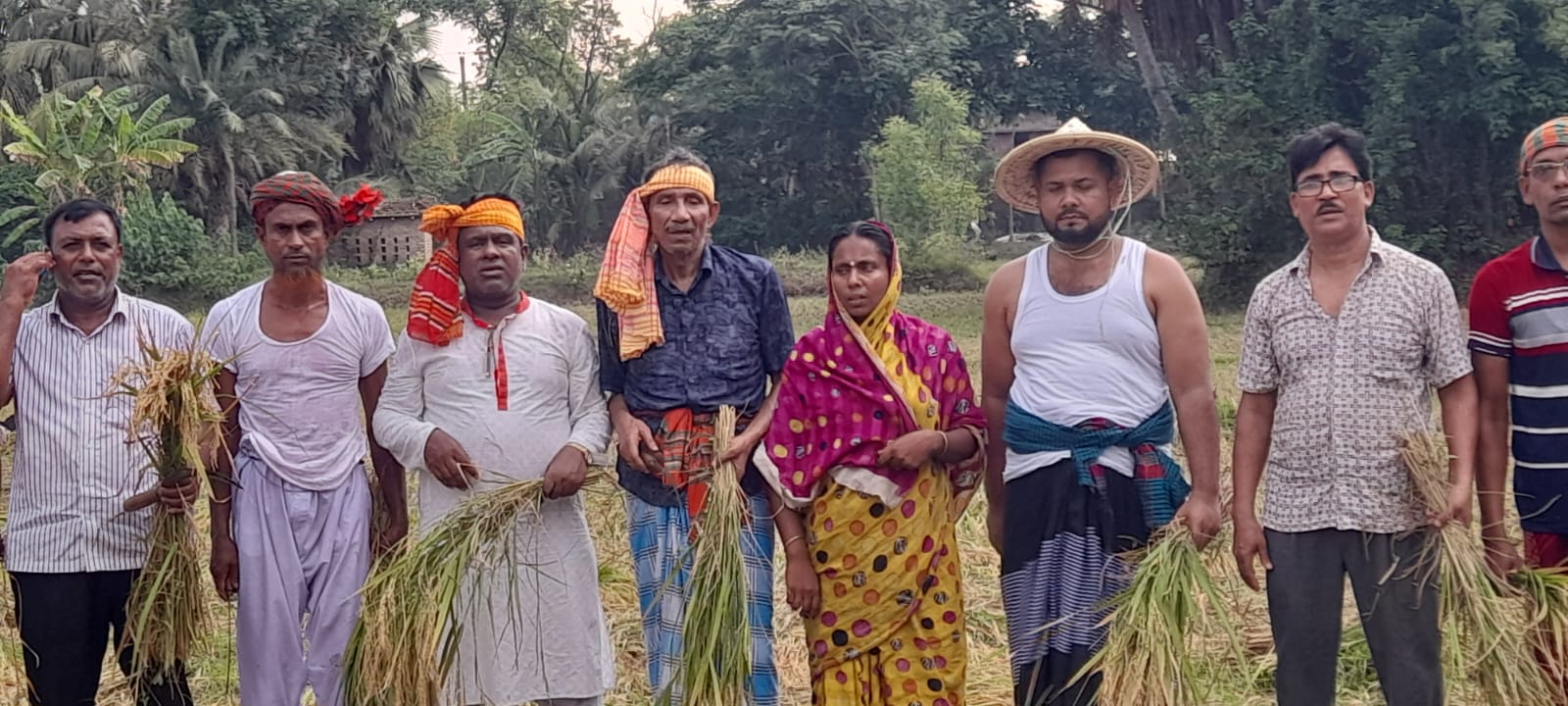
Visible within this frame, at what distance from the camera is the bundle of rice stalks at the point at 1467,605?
2.80m

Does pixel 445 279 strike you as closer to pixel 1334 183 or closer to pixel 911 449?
pixel 911 449

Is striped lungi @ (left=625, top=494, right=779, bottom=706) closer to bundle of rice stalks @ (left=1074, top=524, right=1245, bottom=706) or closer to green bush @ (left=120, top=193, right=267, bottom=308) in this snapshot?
bundle of rice stalks @ (left=1074, top=524, right=1245, bottom=706)

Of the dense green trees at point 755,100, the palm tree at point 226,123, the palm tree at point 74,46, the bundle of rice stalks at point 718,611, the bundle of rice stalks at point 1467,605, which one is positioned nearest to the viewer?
the bundle of rice stalks at point 1467,605

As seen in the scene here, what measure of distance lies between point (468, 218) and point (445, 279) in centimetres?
17

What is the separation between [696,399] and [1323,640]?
1.56 meters

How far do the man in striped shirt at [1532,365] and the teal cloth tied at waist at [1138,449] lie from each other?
684 mm

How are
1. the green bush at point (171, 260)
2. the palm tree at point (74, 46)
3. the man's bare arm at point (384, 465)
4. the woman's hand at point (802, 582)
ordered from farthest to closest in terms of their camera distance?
the palm tree at point (74, 46) < the green bush at point (171, 260) < the man's bare arm at point (384, 465) < the woman's hand at point (802, 582)

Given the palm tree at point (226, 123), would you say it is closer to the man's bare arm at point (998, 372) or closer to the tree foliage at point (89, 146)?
the tree foliage at point (89, 146)

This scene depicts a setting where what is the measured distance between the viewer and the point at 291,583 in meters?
3.37

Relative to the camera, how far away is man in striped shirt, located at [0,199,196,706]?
328 cm

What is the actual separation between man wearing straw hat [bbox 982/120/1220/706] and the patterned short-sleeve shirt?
0.66ft

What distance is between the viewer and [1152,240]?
28109 mm

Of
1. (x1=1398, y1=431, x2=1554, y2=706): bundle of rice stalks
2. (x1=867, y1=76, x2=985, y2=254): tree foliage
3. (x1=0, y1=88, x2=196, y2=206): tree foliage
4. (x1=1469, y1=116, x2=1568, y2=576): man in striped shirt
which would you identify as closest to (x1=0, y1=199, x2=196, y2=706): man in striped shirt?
(x1=1398, y1=431, x2=1554, y2=706): bundle of rice stalks

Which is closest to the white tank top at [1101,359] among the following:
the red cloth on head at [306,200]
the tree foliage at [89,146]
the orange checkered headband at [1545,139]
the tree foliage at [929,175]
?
the orange checkered headband at [1545,139]
